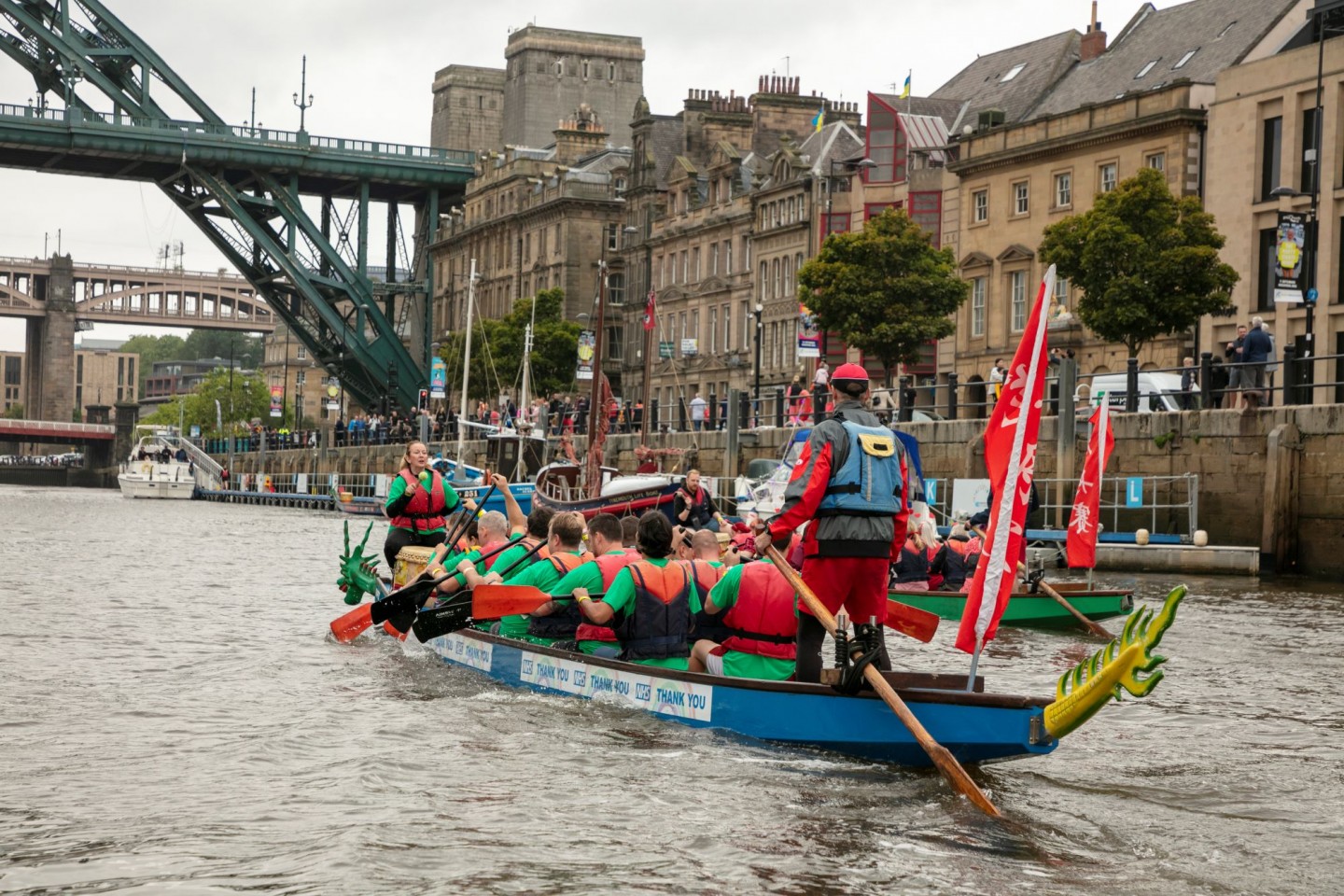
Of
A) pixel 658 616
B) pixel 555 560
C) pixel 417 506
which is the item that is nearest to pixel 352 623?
pixel 417 506

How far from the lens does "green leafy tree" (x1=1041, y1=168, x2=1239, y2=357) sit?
42.2 metres

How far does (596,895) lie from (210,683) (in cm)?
916

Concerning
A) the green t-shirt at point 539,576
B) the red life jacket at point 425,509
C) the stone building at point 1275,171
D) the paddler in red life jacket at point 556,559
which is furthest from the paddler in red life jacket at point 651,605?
the stone building at point 1275,171

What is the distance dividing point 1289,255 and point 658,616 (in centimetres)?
2449

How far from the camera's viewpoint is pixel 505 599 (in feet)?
49.8

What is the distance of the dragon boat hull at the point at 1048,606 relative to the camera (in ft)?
76.8

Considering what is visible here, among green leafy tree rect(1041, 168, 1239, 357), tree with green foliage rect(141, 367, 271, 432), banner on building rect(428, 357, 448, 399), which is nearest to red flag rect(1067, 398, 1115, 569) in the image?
green leafy tree rect(1041, 168, 1239, 357)

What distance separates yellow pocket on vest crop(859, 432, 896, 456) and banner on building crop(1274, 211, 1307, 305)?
2486 centimetres

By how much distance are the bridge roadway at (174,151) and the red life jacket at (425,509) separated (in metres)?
61.2

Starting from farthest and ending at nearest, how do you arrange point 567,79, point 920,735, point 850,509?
point 567,79 → point 850,509 → point 920,735

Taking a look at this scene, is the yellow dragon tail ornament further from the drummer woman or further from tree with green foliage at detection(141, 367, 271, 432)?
tree with green foliage at detection(141, 367, 271, 432)

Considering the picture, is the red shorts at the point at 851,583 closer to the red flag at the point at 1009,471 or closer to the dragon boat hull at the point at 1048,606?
the red flag at the point at 1009,471

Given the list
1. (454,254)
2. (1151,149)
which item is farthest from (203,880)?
(454,254)

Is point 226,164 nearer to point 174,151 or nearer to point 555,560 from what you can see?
point 174,151
